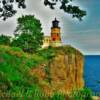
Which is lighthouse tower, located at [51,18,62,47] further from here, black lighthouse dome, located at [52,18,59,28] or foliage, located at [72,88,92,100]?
foliage, located at [72,88,92,100]

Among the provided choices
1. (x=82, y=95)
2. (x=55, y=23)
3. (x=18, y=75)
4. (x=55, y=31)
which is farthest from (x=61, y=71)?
(x=55, y=31)

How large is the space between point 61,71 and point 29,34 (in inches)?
1043

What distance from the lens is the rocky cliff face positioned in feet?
88.5

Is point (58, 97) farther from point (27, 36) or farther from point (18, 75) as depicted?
point (27, 36)

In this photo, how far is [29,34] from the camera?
6066cm

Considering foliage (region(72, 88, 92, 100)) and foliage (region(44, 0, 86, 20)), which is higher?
foliage (region(44, 0, 86, 20))

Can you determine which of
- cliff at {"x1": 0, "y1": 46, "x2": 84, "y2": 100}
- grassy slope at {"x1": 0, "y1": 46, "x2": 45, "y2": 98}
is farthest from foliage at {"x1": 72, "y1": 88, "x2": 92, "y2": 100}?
grassy slope at {"x1": 0, "y1": 46, "x2": 45, "y2": 98}

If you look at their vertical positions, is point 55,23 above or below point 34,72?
above

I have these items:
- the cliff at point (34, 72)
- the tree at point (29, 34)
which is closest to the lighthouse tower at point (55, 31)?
the tree at point (29, 34)

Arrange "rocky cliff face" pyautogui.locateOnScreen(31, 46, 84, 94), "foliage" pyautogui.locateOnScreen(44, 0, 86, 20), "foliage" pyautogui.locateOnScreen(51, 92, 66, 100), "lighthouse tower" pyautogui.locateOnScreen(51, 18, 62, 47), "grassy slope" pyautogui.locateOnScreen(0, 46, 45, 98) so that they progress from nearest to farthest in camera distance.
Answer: "foliage" pyautogui.locateOnScreen(44, 0, 86, 20) → "foliage" pyautogui.locateOnScreen(51, 92, 66, 100) → "grassy slope" pyautogui.locateOnScreen(0, 46, 45, 98) → "rocky cliff face" pyautogui.locateOnScreen(31, 46, 84, 94) → "lighthouse tower" pyautogui.locateOnScreen(51, 18, 62, 47)

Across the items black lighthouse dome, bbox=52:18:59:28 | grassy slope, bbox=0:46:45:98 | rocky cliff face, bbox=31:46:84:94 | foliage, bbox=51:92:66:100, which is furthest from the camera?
black lighthouse dome, bbox=52:18:59:28

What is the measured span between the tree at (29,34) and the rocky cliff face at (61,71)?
46.3ft

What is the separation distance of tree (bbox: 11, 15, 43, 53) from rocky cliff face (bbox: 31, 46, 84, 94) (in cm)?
1412

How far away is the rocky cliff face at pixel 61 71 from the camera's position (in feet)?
88.5
